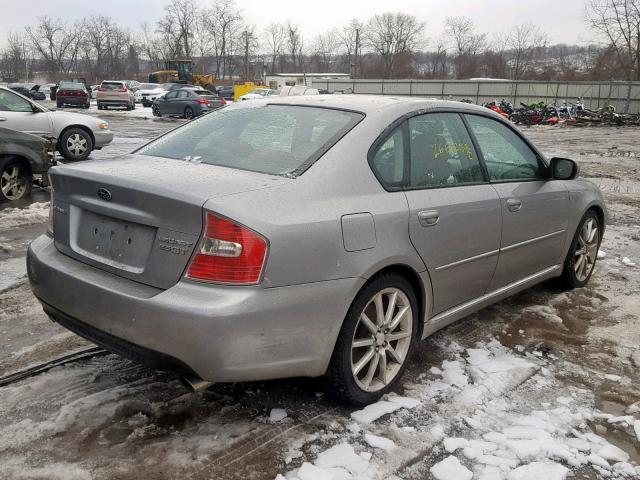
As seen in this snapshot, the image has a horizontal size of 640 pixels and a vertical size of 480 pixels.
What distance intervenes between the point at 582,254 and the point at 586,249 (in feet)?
0.26

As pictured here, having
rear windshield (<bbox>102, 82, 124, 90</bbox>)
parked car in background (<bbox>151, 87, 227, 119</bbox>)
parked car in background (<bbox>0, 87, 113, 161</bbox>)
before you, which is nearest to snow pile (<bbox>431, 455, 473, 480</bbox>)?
parked car in background (<bbox>0, 87, 113, 161</bbox>)

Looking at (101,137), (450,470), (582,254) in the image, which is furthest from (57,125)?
(450,470)

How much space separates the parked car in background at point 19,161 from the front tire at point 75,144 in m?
3.38

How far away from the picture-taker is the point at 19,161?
796 centimetres

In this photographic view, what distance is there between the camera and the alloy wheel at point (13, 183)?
→ 788cm

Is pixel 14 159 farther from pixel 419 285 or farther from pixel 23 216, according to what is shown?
pixel 419 285

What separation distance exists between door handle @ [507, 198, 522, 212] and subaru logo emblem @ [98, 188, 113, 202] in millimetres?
2461

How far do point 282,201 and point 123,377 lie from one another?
59.2 inches

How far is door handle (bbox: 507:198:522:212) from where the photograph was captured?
3.85 meters

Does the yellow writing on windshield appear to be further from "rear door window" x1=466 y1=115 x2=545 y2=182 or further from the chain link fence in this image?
the chain link fence

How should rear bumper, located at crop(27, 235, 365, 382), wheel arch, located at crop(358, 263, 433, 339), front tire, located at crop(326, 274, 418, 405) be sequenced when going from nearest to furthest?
1. rear bumper, located at crop(27, 235, 365, 382)
2. front tire, located at crop(326, 274, 418, 405)
3. wheel arch, located at crop(358, 263, 433, 339)

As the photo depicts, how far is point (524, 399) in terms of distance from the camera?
321 cm

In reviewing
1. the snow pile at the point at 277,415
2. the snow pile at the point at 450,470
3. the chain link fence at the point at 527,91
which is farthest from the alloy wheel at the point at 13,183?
the chain link fence at the point at 527,91

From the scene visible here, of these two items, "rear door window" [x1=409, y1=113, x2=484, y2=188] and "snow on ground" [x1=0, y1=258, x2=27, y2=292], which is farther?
"snow on ground" [x1=0, y1=258, x2=27, y2=292]
